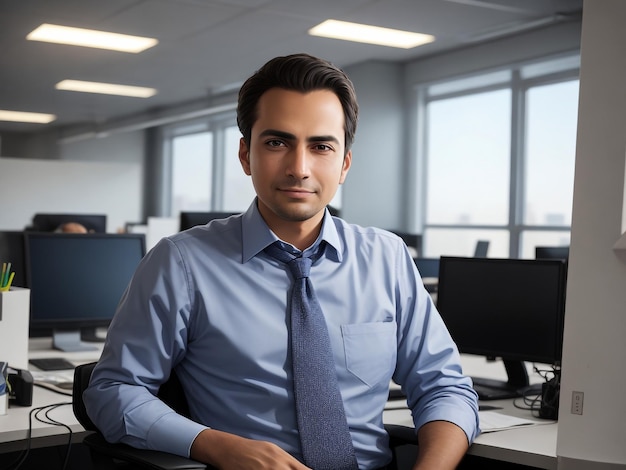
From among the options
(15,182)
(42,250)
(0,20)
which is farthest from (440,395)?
(15,182)

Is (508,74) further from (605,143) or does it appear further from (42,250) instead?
(605,143)

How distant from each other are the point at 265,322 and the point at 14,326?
103cm

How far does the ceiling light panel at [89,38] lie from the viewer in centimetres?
A: 637

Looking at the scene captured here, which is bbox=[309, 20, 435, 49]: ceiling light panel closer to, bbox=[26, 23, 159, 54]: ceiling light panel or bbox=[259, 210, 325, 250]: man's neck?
bbox=[26, 23, 159, 54]: ceiling light panel

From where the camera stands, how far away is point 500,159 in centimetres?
691

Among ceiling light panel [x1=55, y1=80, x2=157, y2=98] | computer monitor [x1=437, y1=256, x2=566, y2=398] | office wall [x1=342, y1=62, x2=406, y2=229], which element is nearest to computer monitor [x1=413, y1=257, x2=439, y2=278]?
computer monitor [x1=437, y1=256, x2=566, y2=398]

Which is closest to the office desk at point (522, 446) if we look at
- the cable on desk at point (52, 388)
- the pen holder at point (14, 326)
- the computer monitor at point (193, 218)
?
the cable on desk at point (52, 388)

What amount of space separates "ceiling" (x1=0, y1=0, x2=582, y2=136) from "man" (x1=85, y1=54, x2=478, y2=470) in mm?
4004

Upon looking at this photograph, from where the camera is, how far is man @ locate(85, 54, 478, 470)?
150cm

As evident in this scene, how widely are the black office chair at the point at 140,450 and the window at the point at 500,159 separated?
4.87 m

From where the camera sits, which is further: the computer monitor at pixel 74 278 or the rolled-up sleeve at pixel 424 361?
the computer monitor at pixel 74 278

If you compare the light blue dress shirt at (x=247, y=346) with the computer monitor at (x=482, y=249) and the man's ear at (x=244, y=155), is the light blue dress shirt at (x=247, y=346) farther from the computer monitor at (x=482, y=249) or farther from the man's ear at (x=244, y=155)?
the computer monitor at (x=482, y=249)

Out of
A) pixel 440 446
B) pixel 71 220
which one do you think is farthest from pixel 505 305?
pixel 71 220

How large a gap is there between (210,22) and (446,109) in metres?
2.66
